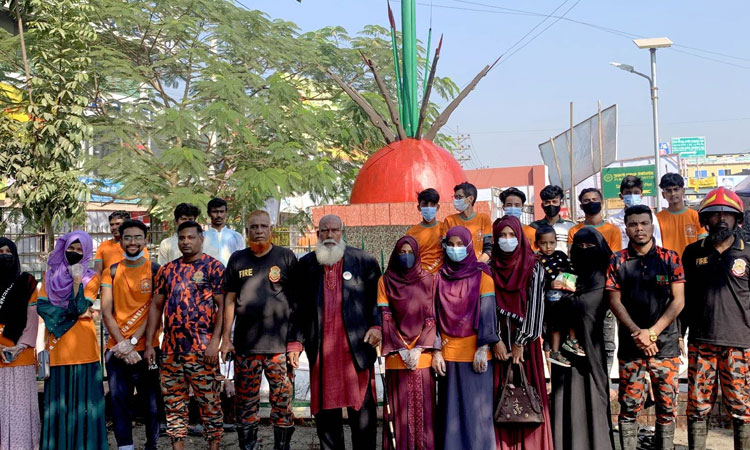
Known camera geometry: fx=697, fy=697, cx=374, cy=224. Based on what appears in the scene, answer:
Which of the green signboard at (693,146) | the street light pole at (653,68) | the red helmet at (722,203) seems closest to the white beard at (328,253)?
the red helmet at (722,203)

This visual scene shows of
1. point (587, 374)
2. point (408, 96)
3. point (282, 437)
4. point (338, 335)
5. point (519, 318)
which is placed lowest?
point (282, 437)

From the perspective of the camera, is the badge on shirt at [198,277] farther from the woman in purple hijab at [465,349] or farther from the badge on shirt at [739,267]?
the badge on shirt at [739,267]

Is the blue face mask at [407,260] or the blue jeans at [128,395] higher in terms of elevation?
the blue face mask at [407,260]

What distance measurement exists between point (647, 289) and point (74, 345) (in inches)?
146

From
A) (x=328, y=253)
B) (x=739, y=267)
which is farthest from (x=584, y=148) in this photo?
(x=328, y=253)

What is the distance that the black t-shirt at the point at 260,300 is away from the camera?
4.56m

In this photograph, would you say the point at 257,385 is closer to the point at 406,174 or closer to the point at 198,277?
the point at 198,277

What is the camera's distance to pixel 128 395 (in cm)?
475

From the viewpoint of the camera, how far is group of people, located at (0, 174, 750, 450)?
4207 mm

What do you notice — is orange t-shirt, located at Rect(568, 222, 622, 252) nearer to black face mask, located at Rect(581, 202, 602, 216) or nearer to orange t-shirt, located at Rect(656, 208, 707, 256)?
black face mask, located at Rect(581, 202, 602, 216)

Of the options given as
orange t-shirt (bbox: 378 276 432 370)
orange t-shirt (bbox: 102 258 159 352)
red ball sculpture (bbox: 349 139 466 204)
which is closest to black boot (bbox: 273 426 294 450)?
orange t-shirt (bbox: 378 276 432 370)

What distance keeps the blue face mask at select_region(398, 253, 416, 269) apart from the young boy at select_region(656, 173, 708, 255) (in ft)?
8.17

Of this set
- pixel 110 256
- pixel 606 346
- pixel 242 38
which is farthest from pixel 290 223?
pixel 606 346

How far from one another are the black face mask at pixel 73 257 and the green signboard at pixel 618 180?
75.1 ft
